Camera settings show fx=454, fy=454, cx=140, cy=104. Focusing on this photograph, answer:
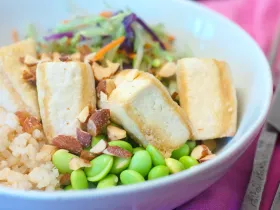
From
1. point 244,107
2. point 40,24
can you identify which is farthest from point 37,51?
point 244,107

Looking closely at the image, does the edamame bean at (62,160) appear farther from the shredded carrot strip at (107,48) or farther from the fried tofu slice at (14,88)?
the shredded carrot strip at (107,48)

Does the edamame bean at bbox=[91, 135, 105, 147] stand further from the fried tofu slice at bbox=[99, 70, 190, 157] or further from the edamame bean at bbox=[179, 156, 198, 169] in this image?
the edamame bean at bbox=[179, 156, 198, 169]

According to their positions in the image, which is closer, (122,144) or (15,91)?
(122,144)

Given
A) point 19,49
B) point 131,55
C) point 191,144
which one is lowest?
point 191,144

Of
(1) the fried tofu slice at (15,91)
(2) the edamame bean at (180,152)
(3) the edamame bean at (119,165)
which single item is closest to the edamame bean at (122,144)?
(3) the edamame bean at (119,165)

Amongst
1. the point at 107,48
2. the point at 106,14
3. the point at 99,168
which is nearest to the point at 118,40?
the point at 107,48

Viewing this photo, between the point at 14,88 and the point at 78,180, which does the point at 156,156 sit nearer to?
the point at 78,180

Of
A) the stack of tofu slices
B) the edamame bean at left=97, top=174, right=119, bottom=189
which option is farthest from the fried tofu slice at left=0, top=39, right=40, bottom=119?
the edamame bean at left=97, top=174, right=119, bottom=189
